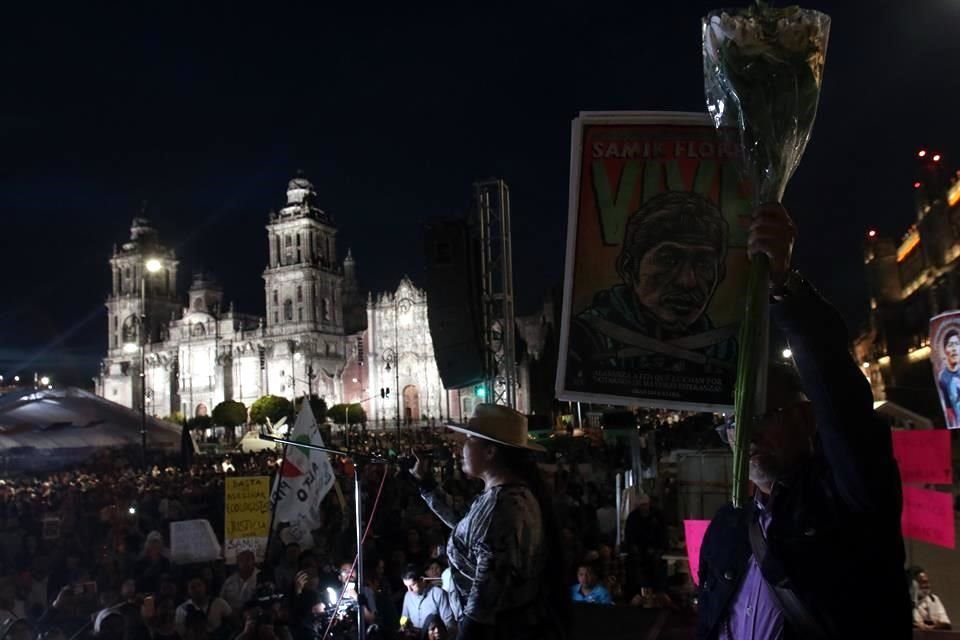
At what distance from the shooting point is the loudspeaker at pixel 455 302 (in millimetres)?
10383

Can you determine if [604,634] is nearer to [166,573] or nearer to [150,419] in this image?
[166,573]

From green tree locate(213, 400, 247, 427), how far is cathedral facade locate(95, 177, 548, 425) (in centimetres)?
420

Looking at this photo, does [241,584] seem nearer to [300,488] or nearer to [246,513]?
[246,513]

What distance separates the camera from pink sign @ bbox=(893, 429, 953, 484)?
22.2 ft

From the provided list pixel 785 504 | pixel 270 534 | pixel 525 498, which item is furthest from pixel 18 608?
pixel 785 504

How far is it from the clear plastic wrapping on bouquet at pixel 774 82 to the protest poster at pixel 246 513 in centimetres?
829

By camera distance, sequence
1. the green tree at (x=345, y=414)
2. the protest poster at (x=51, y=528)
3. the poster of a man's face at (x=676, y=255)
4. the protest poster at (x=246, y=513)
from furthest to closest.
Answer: the green tree at (x=345, y=414)
the protest poster at (x=51, y=528)
the protest poster at (x=246, y=513)
the poster of a man's face at (x=676, y=255)

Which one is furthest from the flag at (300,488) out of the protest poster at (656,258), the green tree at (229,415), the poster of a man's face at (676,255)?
the green tree at (229,415)

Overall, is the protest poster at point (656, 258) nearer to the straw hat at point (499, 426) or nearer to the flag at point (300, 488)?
the straw hat at point (499, 426)

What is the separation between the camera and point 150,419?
76.7ft

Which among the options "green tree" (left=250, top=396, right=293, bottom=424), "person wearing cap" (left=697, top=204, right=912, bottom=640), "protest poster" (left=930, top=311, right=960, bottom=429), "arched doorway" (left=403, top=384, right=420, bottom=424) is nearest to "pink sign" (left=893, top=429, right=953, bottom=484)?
"protest poster" (left=930, top=311, right=960, bottom=429)

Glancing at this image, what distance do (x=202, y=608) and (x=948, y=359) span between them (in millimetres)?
6867

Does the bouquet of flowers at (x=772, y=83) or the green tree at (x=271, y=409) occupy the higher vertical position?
the bouquet of flowers at (x=772, y=83)

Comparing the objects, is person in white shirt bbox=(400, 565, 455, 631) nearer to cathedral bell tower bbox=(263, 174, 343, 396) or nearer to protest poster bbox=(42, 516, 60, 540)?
protest poster bbox=(42, 516, 60, 540)
